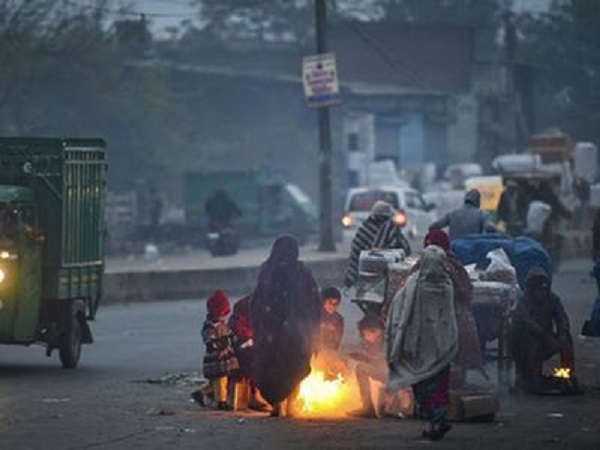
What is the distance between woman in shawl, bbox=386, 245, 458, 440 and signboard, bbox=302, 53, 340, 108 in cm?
2447

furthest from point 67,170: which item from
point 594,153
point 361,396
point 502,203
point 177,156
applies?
point 177,156

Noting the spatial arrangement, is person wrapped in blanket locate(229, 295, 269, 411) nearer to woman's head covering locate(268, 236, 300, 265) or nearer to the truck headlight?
woman's head covering locate(268, 236, 300, 265)

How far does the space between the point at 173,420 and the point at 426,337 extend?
2.44m

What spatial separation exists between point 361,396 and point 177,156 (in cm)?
5206

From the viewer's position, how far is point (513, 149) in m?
76.6

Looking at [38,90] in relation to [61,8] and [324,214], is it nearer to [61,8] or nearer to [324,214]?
[61,8]

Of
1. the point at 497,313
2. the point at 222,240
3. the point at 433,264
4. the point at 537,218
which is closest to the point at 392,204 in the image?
the point at 222,240

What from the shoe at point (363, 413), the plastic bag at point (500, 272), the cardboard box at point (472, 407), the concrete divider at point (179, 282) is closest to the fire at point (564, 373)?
the plastic bag at point (500, 272)

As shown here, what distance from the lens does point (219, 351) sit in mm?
16500

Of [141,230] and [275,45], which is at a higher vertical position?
[275,45]

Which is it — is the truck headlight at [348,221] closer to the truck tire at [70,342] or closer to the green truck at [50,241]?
the green truck at [50,241]

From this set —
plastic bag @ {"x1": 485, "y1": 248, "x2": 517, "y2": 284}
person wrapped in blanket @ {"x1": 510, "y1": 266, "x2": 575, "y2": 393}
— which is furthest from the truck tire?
person wrapped in blanket @ {"x1": 510, "y1": 266, "x2": 575, "y2": 393}

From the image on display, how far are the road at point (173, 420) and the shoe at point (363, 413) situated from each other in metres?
0.27

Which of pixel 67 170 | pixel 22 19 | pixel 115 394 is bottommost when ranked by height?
pixel 115 394
